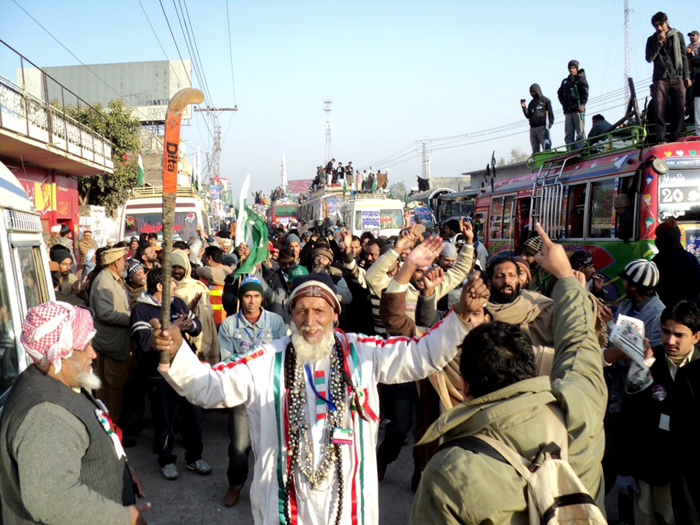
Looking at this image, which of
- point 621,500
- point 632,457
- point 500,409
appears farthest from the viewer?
point 621,500

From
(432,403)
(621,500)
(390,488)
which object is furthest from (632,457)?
(390,488)

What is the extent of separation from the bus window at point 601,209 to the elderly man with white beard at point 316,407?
728 cm

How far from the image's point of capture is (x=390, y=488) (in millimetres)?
5012

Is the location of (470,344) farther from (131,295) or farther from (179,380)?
(131,295)

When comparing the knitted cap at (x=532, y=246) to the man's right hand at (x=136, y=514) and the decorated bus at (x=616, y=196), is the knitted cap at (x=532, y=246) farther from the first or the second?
the man's right hand at (x=136, y=514)

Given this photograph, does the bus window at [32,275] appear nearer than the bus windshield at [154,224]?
Yes

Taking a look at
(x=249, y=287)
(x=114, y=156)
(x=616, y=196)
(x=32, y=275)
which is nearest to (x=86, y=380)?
(x=32, y=275)

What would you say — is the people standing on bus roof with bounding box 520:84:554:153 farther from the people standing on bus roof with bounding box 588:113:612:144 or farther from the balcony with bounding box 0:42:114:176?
the balcony with bounding box 0:42:114:176

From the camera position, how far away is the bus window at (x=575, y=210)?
10055mm

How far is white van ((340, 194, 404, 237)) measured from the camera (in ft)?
63.1

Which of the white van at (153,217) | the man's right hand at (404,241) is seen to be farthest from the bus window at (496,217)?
the man's right hand at (404,241)

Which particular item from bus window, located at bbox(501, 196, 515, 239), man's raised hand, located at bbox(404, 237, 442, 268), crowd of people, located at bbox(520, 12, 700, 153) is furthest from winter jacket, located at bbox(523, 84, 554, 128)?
man's raised hand, located at bbox(404, 237, 442, 268)

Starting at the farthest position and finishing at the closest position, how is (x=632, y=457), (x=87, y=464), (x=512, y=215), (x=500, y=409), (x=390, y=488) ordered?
1. (x=512, y=215)
2. (x=390, y=488)
3. (x=632, y=457)
4. (x=87, y=464)
5. (x=500, y=409)

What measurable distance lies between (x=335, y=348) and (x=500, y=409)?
1.24 metres
